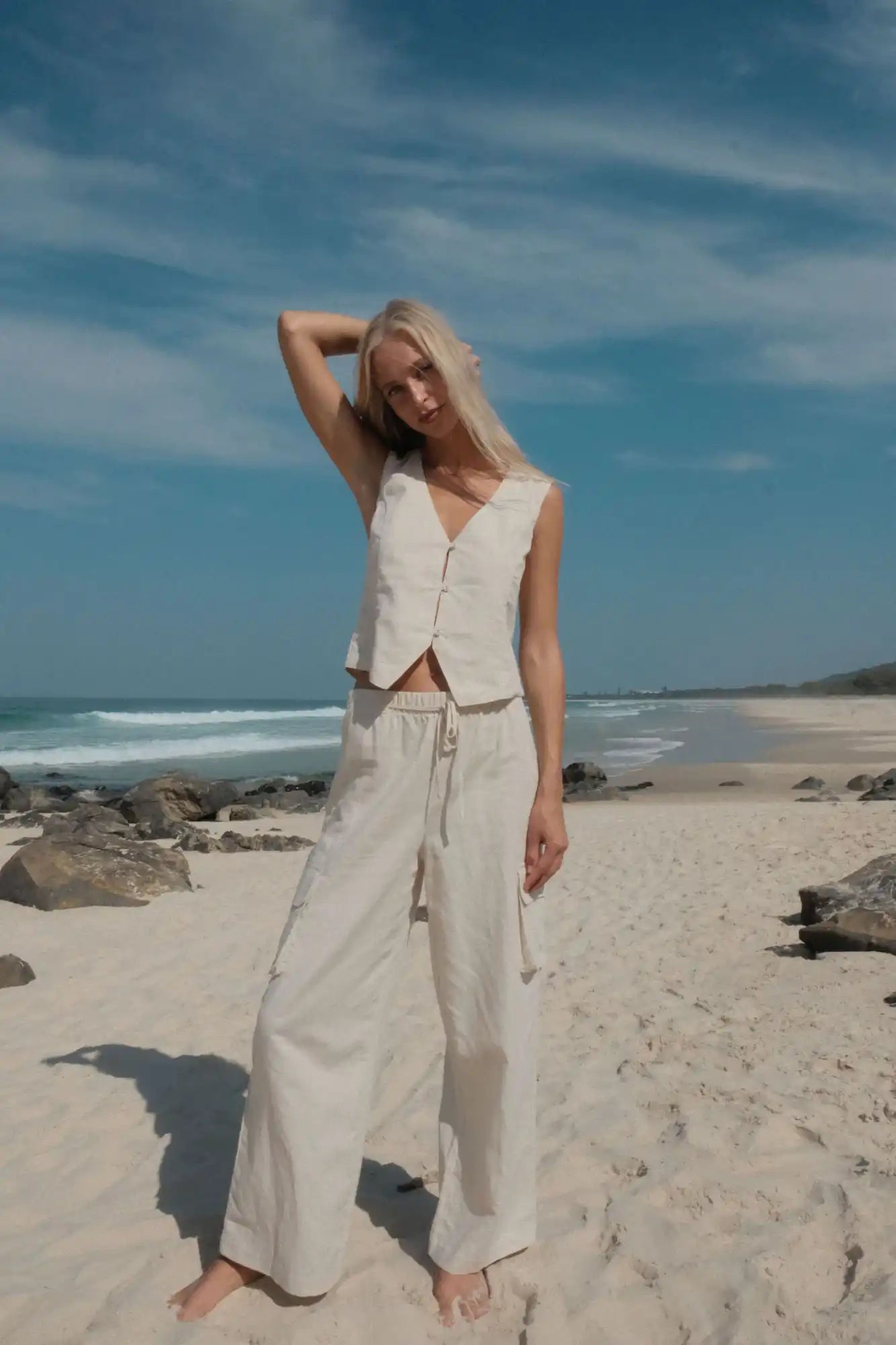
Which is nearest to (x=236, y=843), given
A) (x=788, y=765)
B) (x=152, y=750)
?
(x=788, y=765)

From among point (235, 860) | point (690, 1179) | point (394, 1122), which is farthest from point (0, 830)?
point (690, 1179)

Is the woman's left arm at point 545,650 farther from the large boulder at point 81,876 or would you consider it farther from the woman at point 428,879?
the large boulder at point 81,876

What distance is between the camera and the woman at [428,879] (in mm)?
2666

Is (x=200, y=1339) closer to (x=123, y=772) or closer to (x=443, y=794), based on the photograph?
(x=443, y=794)

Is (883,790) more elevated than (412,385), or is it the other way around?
(412,385)

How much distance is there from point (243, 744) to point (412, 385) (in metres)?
33.6

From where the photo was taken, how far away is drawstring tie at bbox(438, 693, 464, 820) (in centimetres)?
268

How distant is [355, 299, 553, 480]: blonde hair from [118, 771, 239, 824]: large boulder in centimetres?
1276

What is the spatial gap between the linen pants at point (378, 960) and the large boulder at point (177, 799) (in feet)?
41.7

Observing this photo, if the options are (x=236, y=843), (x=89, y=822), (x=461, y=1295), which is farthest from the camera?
(x=89, y=822)

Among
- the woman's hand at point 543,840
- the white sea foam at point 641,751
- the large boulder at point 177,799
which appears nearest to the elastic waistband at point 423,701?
the woman's hand at point 543,840

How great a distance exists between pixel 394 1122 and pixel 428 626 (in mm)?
2175

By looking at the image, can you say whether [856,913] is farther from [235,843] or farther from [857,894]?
[235,843]

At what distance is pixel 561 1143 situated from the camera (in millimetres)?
3736
